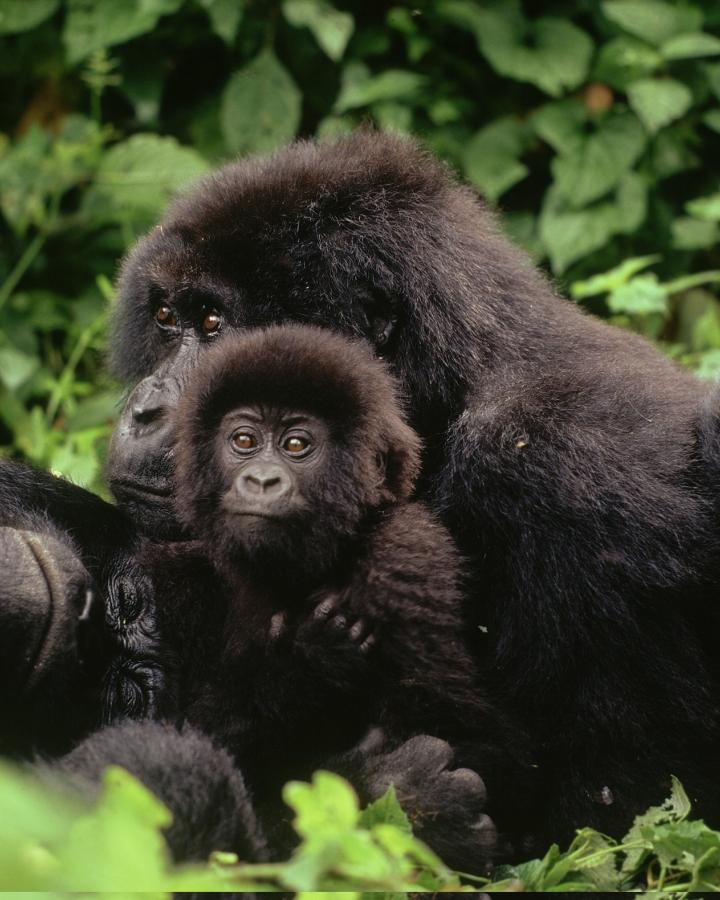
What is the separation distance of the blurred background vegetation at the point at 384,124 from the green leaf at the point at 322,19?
11 mm

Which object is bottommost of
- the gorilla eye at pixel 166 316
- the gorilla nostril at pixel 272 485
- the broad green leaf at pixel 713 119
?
the gorilla nostril at pixel 272 485

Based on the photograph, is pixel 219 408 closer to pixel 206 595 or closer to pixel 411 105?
pixel 206 595

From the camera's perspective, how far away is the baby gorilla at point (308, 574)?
2873mm

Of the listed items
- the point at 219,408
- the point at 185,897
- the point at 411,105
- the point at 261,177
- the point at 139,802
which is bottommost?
the point at 185,897

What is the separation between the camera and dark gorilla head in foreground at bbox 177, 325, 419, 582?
296 cm

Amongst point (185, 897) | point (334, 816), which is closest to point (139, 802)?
point (334, 816)

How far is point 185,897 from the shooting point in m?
2.23

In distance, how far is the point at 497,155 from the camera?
6375mm

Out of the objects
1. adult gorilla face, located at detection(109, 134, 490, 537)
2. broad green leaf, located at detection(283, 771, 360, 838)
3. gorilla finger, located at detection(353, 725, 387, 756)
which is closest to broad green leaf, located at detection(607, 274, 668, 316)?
adult gorilla face, located at detection(109, 134, 490, 537)

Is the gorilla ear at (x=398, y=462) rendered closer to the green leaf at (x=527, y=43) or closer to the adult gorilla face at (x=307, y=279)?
the adult gorilla face at (x=307, y=279)

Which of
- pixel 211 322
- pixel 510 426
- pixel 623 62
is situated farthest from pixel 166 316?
pixel 623 62

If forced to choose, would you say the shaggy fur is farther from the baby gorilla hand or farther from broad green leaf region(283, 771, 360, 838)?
broad green leaf region(283, 771, 360, 838)

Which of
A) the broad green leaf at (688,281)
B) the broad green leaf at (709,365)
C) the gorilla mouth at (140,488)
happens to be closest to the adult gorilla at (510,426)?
the gorilla mouth at (140,488)

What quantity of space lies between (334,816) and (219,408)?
169cm
